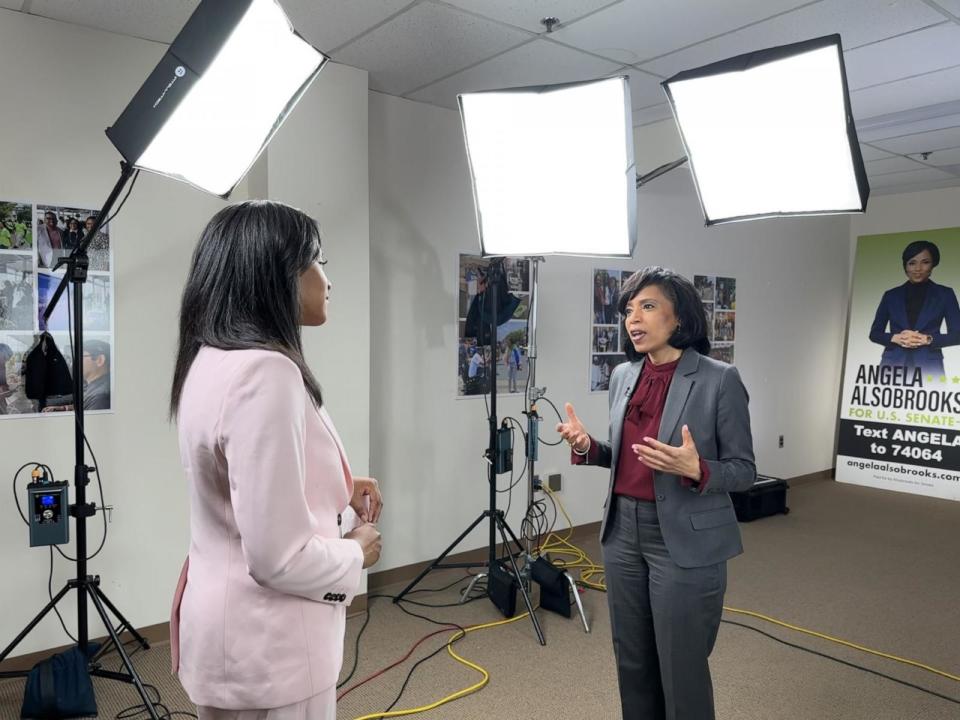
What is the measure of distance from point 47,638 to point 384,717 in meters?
1.40

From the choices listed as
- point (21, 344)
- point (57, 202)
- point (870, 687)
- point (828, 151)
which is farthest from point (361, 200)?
point (870, 687)

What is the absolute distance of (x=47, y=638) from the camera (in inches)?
106

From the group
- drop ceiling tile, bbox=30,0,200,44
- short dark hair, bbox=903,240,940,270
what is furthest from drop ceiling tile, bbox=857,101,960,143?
drop ceiling tile, bbox=30,0,200,44

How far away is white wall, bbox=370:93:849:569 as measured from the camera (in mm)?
3549

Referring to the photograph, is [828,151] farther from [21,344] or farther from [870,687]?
[21,344]

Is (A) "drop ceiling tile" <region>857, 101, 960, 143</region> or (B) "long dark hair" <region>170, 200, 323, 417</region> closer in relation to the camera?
(B) "long dark hair" <region>170, 200, 323, 417</region>

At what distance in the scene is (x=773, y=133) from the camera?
1939mm

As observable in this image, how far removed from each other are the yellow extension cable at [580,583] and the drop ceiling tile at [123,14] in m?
2.58

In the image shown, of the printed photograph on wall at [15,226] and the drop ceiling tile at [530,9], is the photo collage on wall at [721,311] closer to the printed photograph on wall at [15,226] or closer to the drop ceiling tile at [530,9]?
the drop ceiling tile at [530,9]

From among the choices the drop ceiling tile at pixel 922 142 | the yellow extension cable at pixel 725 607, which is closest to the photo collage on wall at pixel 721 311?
the drop ceiling tile at pixel 922 142

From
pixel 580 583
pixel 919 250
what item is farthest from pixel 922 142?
pixel 580 583

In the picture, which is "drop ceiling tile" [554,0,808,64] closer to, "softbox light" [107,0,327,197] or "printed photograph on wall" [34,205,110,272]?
"softbox light" [107,0,327,197]

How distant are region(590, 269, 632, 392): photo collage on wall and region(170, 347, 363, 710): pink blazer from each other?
354 cm

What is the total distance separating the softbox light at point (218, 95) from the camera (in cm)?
158
